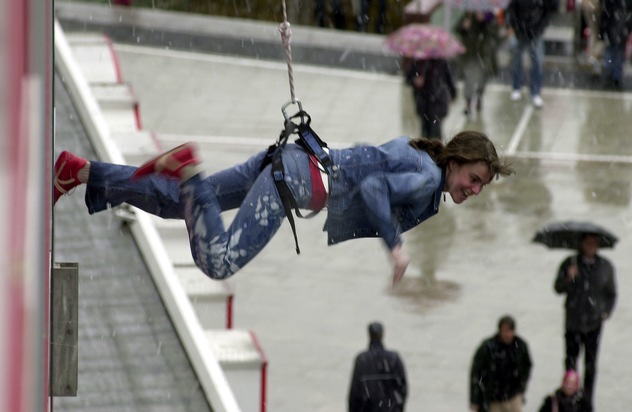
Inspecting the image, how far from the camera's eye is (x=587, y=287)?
11.4 metres

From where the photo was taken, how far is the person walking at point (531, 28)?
2042 cm

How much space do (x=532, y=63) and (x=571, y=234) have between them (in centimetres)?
946

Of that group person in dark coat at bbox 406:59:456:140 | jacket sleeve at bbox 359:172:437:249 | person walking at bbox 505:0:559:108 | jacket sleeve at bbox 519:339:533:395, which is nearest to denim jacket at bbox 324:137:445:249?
jacket sleeve at bbox 359:172:437:249

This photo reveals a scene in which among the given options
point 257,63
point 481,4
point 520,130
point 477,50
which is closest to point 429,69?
point 481,4

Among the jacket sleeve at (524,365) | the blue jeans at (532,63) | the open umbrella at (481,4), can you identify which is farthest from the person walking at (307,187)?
the blue jeans at (532,63)

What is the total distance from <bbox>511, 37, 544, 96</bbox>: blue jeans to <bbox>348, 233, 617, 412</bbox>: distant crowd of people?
9283 mm

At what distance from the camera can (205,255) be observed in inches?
200

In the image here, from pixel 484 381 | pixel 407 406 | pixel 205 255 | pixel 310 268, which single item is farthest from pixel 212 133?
pixel 205 255

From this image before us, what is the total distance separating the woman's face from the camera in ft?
16.6

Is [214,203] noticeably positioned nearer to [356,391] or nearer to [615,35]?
[356,391]

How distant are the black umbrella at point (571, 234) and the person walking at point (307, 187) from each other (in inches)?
252

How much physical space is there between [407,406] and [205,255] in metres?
7.29

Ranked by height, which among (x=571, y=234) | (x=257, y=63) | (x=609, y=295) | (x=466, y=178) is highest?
(x=257, y=63)

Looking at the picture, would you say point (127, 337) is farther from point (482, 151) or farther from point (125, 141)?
point (482, 151)
